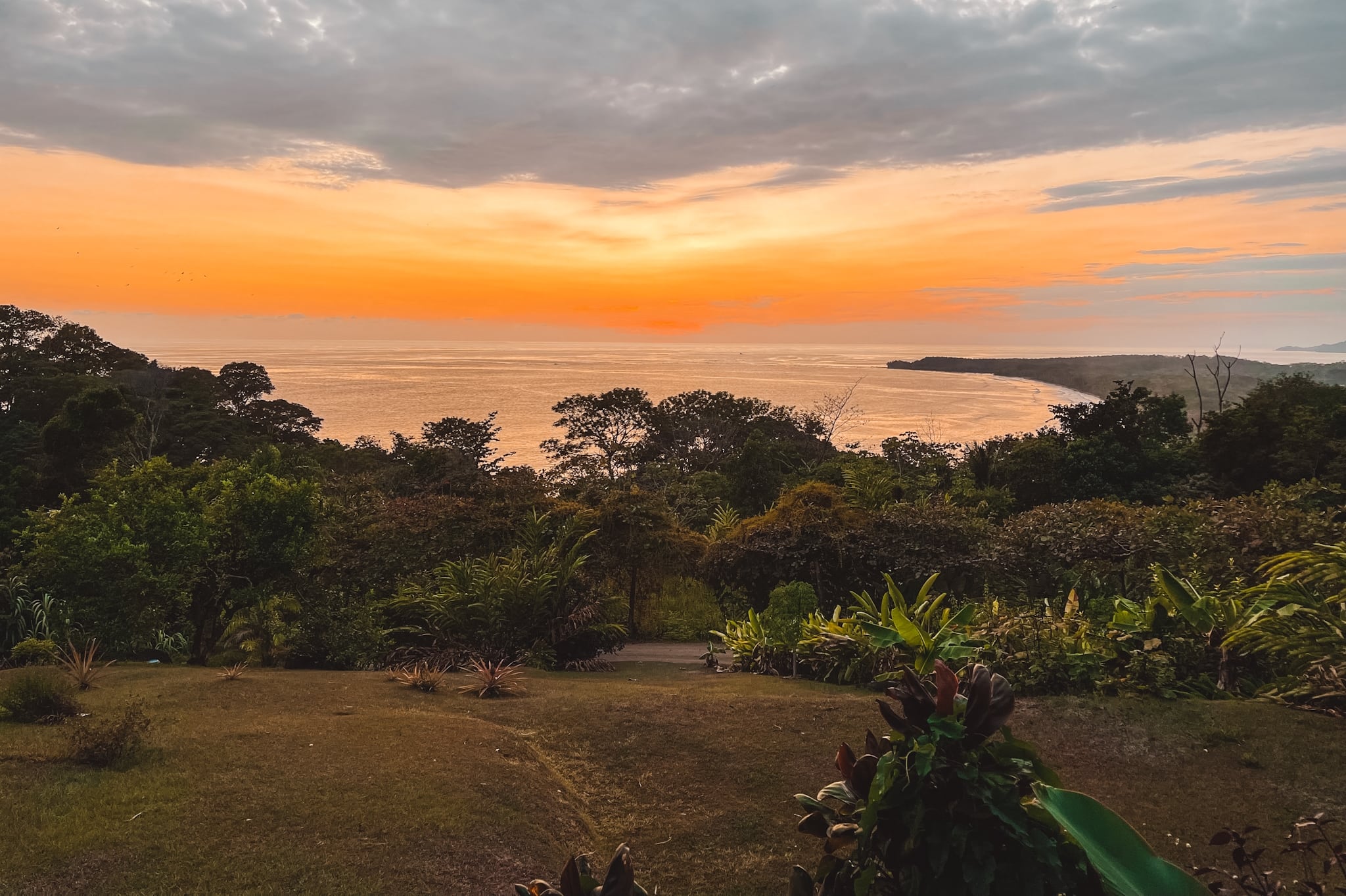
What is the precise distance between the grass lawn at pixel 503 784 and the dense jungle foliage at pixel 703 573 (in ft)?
2.92

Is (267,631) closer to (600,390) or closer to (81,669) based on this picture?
(81,669)

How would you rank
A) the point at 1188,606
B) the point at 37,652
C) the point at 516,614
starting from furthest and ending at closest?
the point at 516,614
the point at 37,652
the point at 1188,606

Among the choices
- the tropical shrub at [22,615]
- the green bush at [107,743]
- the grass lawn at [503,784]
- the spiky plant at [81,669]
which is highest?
the green bush at [107,743]

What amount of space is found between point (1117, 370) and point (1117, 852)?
120207 millimetres

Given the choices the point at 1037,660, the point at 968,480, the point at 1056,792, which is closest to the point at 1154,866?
the point at 1056,792

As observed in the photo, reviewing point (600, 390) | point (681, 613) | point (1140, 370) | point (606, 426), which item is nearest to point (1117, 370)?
point (1140, 370)

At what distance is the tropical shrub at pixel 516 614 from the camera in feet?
31.4

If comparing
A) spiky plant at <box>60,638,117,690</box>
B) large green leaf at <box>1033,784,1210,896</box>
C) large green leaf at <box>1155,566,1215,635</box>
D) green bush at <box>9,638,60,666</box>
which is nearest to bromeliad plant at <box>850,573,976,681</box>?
large green leaf at <box>1033,784,1210,896</box>

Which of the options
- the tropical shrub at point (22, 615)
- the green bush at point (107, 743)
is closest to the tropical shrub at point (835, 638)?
the green bush at point (107, 743)

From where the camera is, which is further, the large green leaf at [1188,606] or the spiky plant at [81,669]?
the spiky plant at [81,669]

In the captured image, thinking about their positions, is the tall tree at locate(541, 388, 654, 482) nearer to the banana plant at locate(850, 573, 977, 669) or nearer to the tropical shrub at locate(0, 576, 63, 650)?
the tropical shrub at locate(0, 576, 63, 650)

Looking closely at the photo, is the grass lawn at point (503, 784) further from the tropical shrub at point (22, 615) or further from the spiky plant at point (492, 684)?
the tropical shrub at point (22, 615)

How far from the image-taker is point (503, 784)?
466cm

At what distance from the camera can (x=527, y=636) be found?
31.9ft
